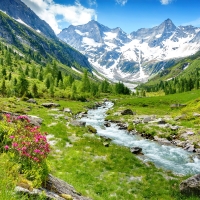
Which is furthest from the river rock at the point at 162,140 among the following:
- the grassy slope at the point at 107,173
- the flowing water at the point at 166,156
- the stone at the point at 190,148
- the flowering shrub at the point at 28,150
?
the flowering shrub at the point at 28,150

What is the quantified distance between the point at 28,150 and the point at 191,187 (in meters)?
13.6

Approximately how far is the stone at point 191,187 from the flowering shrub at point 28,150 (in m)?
12.3

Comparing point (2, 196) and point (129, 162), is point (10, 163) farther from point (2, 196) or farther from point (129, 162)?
point (129, 162)

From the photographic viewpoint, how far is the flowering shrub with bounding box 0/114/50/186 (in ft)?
36.5

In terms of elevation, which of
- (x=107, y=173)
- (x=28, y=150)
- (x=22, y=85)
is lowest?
(x=107, y=173)

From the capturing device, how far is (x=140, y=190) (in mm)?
18891

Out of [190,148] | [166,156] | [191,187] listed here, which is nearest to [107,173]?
[191,187]

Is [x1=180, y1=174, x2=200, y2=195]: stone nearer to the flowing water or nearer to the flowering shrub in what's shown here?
the flowing water

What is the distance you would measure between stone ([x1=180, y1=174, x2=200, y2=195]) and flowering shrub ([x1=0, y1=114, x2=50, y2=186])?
12342 millimetres

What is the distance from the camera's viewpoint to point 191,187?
58.5 feet

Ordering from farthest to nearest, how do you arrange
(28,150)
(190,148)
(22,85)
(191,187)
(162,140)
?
(22,85)
(162,140)
(190,148)
(191,187)
(28,150)

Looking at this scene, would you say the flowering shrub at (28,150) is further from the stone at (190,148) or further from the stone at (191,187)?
the stone at (190,148)

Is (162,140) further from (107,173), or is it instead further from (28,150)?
(28,150)

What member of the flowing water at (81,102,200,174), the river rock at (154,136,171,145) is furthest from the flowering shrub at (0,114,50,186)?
the river rock at (154,136,171,145)
